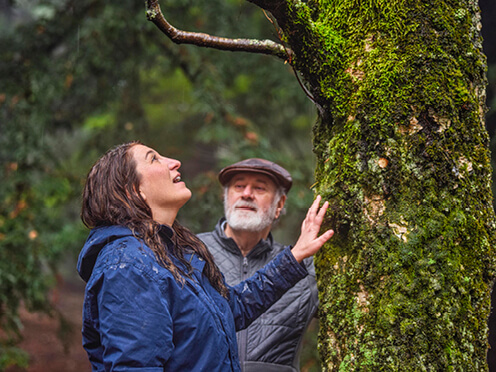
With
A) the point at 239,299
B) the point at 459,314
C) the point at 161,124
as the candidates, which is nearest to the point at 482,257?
the point at 459,314

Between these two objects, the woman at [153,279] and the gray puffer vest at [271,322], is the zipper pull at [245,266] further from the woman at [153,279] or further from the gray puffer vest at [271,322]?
the woman at [153,279]

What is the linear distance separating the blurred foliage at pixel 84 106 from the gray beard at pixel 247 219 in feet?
6.30

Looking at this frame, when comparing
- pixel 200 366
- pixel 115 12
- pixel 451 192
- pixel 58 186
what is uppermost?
pixel 115 12

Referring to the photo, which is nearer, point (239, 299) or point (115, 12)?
point (239, 299)

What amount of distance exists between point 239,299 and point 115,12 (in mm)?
4261

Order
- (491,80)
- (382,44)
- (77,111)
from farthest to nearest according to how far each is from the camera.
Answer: (77,111) → (491,80) → (382,44)

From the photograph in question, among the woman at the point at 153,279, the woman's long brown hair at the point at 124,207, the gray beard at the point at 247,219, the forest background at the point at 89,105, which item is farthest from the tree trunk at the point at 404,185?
the forest background at the point at 89,105

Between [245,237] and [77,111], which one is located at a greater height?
[77,111]

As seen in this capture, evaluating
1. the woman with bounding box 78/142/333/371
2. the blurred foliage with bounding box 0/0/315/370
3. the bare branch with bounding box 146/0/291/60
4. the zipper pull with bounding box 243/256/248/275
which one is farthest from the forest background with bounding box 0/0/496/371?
the bare branch with bounding box 146/0/291/60

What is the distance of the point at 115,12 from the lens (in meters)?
5.29

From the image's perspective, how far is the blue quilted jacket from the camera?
159 cm

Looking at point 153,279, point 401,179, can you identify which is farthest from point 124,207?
point 401,179

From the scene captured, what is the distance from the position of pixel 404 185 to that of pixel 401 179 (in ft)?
0.09

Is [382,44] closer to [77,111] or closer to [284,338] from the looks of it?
[284,338]
